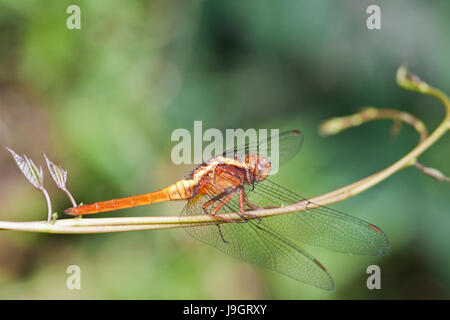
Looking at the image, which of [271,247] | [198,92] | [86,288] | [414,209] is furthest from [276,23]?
[86,288]

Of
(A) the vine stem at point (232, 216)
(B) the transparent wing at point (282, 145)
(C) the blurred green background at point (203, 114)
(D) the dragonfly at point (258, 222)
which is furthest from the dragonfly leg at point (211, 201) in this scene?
(C) the blurred green background at point (203, 114)

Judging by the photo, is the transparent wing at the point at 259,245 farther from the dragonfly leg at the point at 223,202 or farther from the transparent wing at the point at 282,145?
the transparent wing at the point at 282,145

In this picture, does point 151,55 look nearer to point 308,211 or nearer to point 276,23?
point 276,23

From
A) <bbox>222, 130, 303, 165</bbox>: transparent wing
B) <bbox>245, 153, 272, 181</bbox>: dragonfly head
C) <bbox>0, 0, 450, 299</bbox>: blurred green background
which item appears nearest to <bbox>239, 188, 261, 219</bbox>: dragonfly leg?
<bbox>245, 153, 272, 181</bbox>: dragonfly head

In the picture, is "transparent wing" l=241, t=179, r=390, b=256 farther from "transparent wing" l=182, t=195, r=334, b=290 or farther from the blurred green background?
the blurred green background

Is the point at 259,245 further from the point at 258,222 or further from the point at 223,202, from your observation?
the point at 223,202
